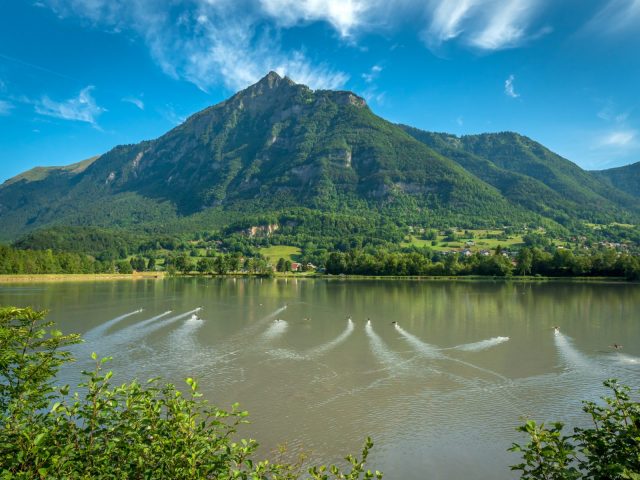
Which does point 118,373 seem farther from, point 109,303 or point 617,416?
point 109,303

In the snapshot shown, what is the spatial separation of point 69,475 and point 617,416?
7.65m

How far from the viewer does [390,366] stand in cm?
3391

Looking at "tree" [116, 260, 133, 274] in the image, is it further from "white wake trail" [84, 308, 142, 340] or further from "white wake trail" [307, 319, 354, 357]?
"white wake trail" [307, 319, 354, 357]

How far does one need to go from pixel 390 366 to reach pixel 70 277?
474 ft

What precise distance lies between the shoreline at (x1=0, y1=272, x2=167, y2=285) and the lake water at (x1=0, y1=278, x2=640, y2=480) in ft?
247

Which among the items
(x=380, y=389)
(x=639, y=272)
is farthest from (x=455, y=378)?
(x=639, y=272)

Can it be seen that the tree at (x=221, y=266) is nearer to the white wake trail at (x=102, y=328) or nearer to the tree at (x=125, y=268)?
the tree at (x=125, y=268)

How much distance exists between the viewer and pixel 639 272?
411 feet

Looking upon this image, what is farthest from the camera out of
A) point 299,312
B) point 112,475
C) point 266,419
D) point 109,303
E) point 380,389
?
point 109,303

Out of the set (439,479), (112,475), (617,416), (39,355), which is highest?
(39,355)

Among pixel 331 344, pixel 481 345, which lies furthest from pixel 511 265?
pixel 331 344

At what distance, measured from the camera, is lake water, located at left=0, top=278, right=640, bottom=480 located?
20422 mm

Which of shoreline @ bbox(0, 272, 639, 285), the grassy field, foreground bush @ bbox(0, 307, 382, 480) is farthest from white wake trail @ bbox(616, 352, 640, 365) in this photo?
the grassy field

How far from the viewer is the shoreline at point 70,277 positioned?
13112cm
